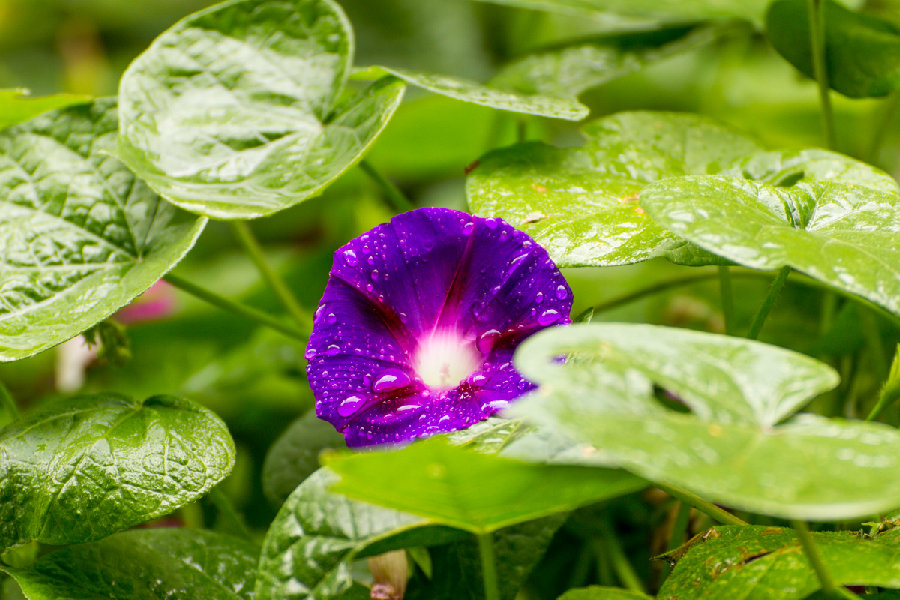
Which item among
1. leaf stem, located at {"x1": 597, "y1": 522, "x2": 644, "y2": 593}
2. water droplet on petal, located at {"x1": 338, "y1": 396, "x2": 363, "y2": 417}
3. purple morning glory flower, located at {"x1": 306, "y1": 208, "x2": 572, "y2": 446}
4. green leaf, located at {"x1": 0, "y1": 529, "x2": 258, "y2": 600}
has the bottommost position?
leaf stem, located at {"x1": 597, "y1": 522, "x2": 644, "y2": 593}

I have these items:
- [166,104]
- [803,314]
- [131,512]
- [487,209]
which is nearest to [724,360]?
[487,209]

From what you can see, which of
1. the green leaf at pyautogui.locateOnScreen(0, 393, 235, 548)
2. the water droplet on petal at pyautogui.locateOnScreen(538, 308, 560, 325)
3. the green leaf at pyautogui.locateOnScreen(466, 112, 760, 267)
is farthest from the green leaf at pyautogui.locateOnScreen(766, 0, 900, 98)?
the green leaf at pyautogui.locateOnScreen(0, 393, 235, 548)

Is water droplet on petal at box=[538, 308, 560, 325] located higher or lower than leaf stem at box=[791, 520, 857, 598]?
higher

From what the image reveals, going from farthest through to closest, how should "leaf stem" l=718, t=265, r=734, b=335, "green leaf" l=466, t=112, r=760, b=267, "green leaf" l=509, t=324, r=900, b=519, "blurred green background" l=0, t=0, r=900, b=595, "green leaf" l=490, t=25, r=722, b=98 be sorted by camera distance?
"blurred green background" l=0, t=0, r=900, b=595 < "green leaf" l=490, t=25, r=722, b=98 < "leaf stem" l=718, t=265, r=734, b=335 < "green leaf" l=466, t=112, r=760, b=267 < "green leaf" l=509, t=324, r=900, b=519

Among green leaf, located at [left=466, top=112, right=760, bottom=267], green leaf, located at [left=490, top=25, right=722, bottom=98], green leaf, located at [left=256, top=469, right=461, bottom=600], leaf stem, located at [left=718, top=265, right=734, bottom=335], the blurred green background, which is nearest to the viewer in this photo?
green leaf, located at [left=256, top=469, right=461, bottom=600]

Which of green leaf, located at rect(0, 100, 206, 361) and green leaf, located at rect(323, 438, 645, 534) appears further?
green leaf, located at rect(0, 100, 206, 361)

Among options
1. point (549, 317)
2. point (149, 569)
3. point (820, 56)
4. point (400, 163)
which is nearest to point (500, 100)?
point (549, 317)

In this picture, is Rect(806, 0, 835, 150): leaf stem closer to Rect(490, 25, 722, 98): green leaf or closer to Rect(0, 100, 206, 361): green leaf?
Rect(490, 25, 722, 98): green leaf
